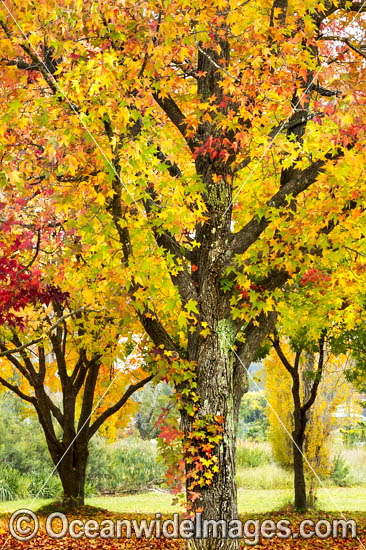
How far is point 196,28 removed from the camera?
5.95m

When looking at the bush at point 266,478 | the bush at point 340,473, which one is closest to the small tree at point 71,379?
the bush at point 266,478

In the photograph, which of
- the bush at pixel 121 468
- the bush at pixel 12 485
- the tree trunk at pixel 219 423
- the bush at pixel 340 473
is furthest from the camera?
the bush at pixel 340 473

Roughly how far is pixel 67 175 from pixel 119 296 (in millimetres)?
1641

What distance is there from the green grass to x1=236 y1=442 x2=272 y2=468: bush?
1.65 metres

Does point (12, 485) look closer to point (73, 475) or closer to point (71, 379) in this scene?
point (73, 475)

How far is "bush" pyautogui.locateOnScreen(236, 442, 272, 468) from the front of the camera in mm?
19203

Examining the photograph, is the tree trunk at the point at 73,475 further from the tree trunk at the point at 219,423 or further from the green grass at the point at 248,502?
the tree trunk at the point at 219,423

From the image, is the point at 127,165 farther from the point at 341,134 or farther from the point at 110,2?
the point at 341,134

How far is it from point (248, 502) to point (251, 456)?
13.8 feet

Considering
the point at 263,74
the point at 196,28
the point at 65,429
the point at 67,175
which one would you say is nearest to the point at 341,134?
the point at 263,74

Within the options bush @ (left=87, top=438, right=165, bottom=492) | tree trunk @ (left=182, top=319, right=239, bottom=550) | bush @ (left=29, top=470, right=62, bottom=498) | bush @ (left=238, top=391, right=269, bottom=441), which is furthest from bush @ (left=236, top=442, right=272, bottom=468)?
tree trunk @ (left=182, top=319, right=239, bottom=550)

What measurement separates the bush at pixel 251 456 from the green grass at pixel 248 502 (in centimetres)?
165

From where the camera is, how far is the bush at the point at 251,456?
1920 cm

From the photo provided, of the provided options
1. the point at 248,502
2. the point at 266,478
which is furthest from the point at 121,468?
the point at 248,502
